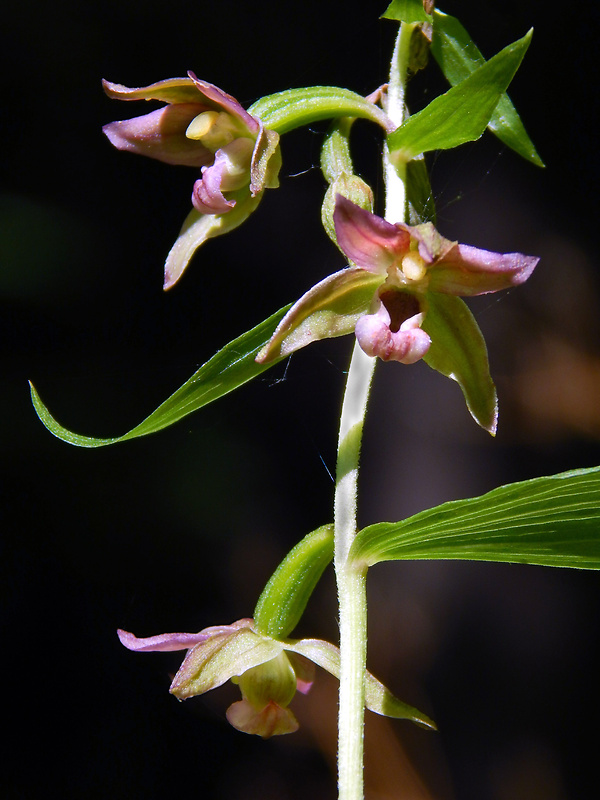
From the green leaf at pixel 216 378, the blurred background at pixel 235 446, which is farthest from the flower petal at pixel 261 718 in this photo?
the blurred background at pixel 235 446

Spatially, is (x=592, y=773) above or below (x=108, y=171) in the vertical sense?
below

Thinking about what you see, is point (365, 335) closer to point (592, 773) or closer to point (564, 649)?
point (564, 649)

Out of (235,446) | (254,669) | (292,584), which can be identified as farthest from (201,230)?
(235,446)

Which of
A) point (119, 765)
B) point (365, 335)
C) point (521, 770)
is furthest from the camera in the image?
point (521, 770)

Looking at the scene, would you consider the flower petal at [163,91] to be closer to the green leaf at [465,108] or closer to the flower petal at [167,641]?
the green leaf at [465,108]

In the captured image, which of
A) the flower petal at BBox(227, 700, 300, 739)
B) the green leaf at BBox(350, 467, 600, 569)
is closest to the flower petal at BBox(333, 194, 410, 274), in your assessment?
the green leaf at BBox(350, 467, 600, 569)

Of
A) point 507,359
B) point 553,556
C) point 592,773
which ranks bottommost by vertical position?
point 592,773

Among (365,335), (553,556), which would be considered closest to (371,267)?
(365,335)
